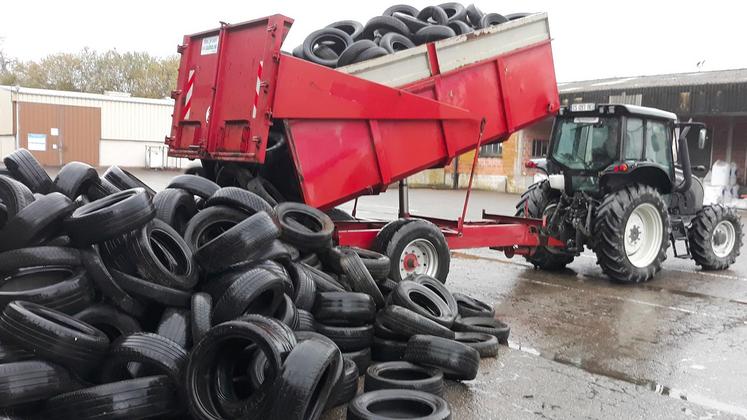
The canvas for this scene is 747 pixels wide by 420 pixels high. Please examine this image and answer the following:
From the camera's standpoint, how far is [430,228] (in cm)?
714

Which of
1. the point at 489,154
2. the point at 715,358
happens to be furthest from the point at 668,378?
the point at 489,154

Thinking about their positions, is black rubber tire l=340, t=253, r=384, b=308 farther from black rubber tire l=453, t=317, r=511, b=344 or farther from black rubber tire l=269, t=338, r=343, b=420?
black rubber tire l=269, t=338, r=343, b=420

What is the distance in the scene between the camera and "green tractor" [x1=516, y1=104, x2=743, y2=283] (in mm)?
8609

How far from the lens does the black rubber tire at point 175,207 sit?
5.60 metres

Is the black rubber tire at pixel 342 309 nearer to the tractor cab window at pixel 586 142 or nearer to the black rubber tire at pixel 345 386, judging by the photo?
the black rubber tire at pixel 345 386

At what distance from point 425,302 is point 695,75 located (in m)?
27.9

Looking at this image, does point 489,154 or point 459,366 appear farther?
point 489,154

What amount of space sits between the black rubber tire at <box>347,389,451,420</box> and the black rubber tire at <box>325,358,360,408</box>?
196 millimetres

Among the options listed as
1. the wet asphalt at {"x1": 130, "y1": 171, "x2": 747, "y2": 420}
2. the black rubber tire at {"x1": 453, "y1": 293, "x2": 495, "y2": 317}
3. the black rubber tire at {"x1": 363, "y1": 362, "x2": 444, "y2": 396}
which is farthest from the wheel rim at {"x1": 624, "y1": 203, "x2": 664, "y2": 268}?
the black rubber tire at {"x1": 363, "y1": 362, "x2": 444, "y2": 396}

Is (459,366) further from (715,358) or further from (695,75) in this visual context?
(695,75)

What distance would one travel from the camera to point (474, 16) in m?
8.49

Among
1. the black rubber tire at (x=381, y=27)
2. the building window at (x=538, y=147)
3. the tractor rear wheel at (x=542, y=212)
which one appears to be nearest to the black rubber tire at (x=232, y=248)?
the black rubber tire at (x=381, y=27)

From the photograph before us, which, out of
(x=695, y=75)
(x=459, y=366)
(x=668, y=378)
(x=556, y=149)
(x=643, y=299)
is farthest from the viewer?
(x=695, y=75)

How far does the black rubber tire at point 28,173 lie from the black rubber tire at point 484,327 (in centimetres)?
383
